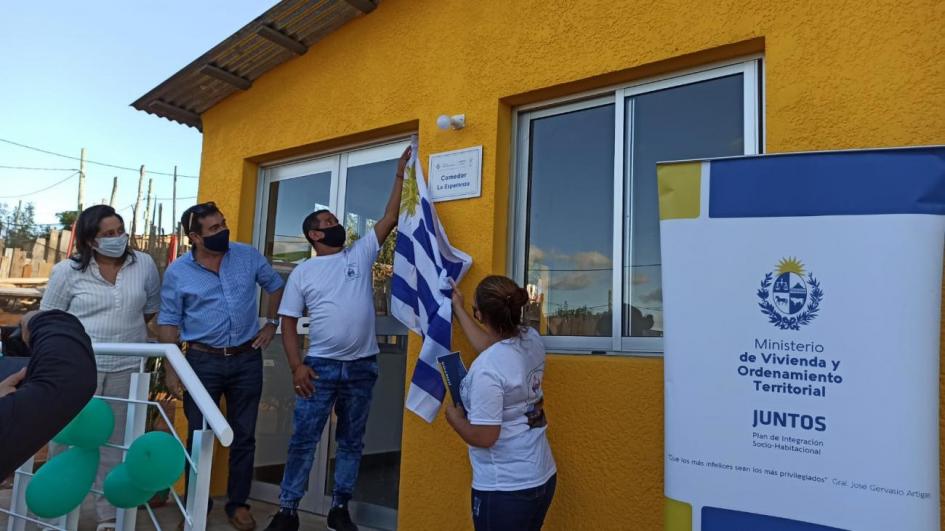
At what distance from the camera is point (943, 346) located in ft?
7.73

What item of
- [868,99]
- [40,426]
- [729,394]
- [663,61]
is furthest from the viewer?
[663,61]

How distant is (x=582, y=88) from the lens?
3.45m

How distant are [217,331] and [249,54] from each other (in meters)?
1.97

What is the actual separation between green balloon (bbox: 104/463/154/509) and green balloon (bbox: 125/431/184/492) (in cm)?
4

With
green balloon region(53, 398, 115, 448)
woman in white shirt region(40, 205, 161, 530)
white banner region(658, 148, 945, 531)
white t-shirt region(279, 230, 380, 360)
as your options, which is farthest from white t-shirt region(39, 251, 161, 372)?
white banner region(658, 148, 945, 531)

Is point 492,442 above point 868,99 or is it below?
below

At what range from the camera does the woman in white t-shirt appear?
250 centimetres

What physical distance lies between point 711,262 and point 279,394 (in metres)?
3.56

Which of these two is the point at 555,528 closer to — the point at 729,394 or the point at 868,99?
the point at 729,394

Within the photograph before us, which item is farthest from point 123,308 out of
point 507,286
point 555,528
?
point 555,528

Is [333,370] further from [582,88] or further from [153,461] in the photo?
[582,88]

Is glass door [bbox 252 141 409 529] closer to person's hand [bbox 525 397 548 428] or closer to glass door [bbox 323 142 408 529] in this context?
glass door [bbox 323 142 408 529]

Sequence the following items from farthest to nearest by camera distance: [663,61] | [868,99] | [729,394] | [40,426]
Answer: [663,61] < [868,99] < [729,394] < [40,426]

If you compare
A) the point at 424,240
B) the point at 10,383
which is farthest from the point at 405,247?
the point at 10,383
